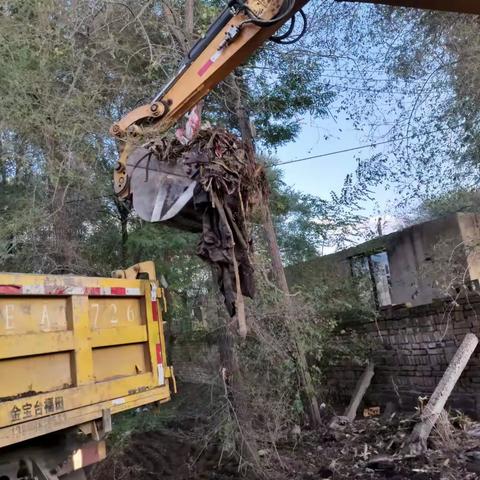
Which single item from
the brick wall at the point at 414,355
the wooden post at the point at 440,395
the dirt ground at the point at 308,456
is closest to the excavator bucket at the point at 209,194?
the dirt ground at the point at 308,456

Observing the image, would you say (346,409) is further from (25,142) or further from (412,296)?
(25,142)

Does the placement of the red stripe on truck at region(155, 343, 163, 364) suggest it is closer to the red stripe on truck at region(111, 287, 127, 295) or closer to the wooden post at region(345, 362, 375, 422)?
the red stripe on truck at region(111, 287, 127, 295)

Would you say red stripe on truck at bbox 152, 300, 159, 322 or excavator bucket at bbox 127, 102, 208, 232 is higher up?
excavator bucket at bbox 127, 102, 208, 232

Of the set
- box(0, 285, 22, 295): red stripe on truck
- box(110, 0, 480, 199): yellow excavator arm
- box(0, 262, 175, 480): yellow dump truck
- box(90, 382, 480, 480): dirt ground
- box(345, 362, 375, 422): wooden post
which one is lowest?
box(90, 382, 480, 480): dirt ground

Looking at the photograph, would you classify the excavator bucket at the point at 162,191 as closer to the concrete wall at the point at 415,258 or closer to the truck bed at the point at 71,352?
the truck bed at the point at 71,352

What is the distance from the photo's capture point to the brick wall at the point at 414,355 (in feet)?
21.5

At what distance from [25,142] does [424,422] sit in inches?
221

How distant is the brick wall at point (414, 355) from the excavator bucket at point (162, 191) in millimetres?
4770

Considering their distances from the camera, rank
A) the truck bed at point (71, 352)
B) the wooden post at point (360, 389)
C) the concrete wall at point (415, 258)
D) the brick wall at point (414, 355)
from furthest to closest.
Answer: the concrete wall at point (415, 258)
the wooden post at point (360, 389)
the brick wall at point (414, 355)
the truck bed at point (71, 352)

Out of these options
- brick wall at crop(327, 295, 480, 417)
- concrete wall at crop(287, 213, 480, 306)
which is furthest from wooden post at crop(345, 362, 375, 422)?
concrete wall at crop(287, 213, 480, 306)

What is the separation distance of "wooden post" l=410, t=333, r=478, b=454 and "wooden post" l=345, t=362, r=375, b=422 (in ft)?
5.12

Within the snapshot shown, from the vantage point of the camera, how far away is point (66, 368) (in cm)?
297

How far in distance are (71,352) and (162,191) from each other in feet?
3.66

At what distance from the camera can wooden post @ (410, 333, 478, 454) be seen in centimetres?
544
